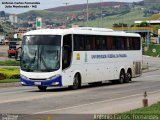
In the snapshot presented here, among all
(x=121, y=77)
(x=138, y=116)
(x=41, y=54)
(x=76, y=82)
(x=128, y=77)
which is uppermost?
(x=41, y=54)

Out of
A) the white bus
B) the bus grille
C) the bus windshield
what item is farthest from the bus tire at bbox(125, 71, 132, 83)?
the bus windshield

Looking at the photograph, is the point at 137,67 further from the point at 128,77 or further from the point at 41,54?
the point at 41,54

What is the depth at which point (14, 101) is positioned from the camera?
23.5 meters

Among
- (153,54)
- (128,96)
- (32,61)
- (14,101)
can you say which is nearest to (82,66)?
(32,61)

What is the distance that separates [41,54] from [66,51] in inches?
56.1

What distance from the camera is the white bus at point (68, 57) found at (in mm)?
30609

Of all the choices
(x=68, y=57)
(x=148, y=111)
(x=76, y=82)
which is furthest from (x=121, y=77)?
(x=148, y=111)

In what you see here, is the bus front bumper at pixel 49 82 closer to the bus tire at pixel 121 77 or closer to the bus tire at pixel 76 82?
the bus tire at pixel 76 82

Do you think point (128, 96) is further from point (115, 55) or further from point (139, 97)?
point (115, 55)

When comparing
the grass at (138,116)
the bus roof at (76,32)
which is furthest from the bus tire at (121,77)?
the grass at (138,116)

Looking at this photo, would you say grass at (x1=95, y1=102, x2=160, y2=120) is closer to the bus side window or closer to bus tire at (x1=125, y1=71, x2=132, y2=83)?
the bus side window

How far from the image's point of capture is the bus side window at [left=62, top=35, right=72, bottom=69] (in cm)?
3115

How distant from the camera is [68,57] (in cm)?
3148

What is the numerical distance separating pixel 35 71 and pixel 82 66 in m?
3.66
